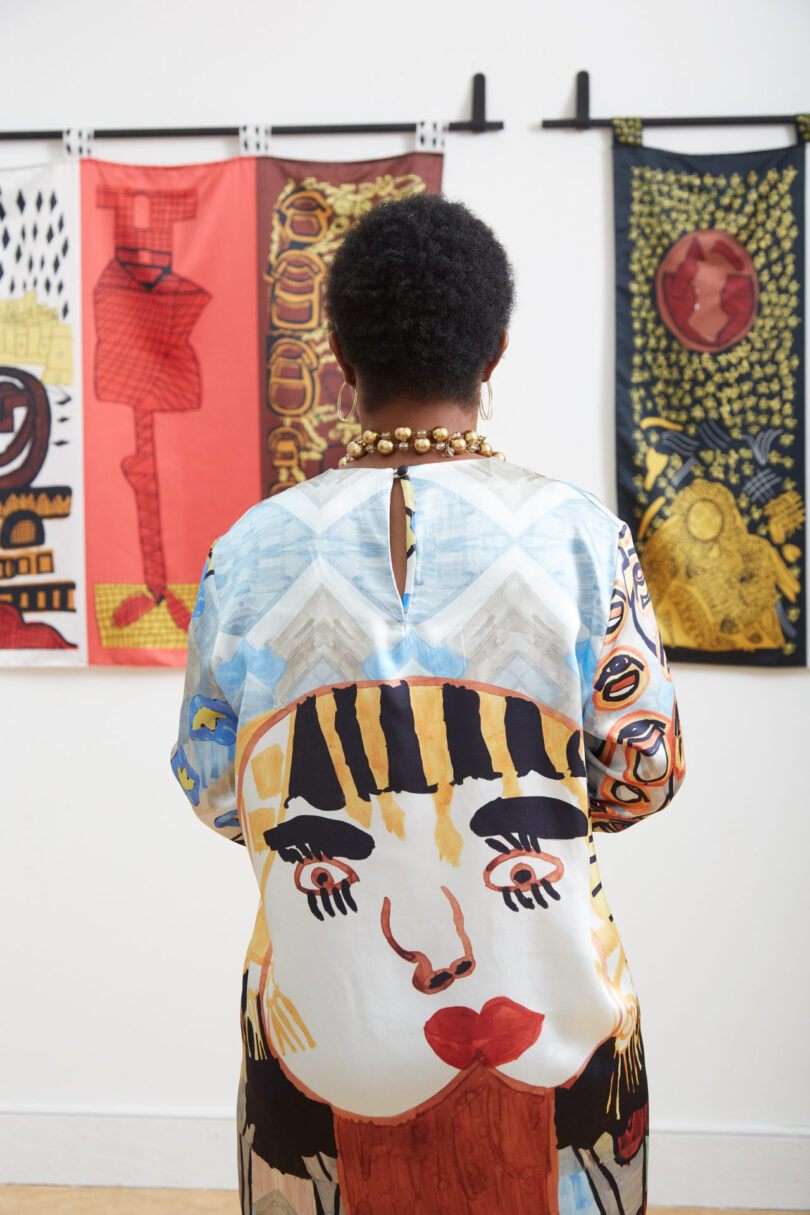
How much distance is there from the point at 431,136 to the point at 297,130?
11.3 inches

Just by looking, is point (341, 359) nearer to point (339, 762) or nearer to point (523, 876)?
point (339, 762)

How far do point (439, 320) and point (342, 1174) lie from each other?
76 cm

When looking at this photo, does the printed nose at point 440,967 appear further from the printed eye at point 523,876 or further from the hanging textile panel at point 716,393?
the hanging textile panel at point 716,393

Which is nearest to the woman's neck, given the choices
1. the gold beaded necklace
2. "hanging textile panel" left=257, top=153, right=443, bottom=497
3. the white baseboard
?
the gold beaded necklace

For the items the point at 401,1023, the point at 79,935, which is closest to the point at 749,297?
the point at 401,1023

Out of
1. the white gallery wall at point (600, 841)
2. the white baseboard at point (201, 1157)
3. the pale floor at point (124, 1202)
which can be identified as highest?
the white gallery wall at point (600, 841)

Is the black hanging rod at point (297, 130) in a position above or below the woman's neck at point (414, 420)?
above

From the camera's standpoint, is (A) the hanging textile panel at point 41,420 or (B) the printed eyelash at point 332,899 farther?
(A) the hanging textile panel at point 41,420

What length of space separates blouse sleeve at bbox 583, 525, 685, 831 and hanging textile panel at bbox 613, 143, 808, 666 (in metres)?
1.25

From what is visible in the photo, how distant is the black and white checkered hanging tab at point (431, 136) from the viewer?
209cm

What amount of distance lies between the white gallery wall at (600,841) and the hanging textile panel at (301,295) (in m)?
0.09

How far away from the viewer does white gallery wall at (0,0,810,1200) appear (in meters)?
2.11

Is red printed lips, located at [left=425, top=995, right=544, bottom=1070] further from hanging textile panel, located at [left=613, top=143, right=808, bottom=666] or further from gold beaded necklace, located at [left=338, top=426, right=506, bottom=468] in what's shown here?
hanging textile panel, located at [left=613, top=143, right=808, bottom=666]

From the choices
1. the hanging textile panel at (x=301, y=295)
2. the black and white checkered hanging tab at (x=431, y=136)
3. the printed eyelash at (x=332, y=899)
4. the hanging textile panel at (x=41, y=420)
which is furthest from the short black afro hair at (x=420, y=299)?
the hanging textile panel at (x=41, y=420)
